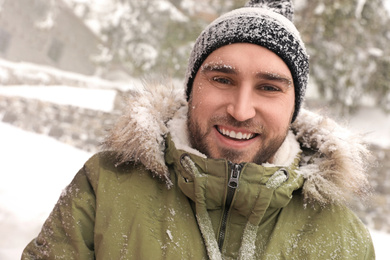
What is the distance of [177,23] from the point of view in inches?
378

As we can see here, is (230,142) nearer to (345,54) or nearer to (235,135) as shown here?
(235,135)

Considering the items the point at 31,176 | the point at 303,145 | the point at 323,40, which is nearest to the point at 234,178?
the point at 303,145

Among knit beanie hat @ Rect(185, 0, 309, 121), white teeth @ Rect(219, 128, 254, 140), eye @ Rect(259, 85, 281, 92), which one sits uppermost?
knit beanie hat @ Rect(185, 0, 309, 121)

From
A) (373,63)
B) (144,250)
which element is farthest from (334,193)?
(373,63)

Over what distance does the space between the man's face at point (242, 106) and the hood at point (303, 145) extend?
0.11 m

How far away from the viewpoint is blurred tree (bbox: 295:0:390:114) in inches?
316

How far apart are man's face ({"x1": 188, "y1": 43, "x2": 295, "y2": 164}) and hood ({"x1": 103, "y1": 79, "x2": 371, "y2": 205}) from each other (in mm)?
112

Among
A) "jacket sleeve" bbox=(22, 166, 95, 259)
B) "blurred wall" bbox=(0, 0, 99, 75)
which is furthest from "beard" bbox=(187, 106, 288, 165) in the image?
"blurred wall" bbox=(0, 0, 99, 75)

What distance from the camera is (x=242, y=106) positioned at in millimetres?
1272

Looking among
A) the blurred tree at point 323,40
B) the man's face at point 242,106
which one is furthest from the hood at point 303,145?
the blurred tree at point 323,40

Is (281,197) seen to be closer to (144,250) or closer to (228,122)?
(228,122)

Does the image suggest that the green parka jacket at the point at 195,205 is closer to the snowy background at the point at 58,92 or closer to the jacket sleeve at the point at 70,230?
the jacket sleeve at the point at 70,230

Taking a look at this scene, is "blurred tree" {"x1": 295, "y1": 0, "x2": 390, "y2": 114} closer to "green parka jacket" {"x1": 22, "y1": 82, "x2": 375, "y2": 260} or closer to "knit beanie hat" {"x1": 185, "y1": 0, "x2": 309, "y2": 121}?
"knit beanie hat" {"x1": 185, "y1": 0, "x2": 309, "y2": 121}

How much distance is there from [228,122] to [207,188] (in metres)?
0.27
